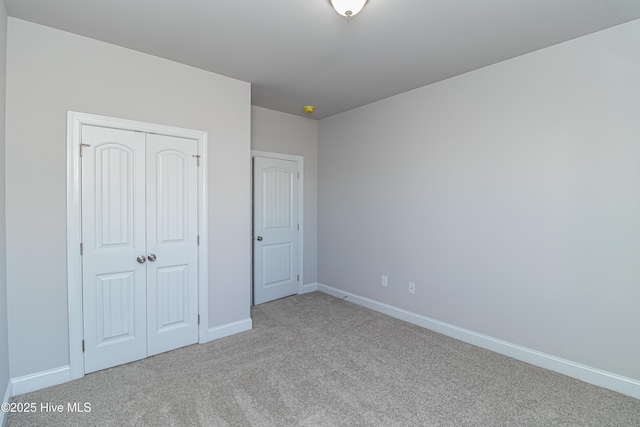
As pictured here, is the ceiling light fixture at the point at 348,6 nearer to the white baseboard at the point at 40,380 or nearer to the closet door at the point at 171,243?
the closet door at the point at 171,243

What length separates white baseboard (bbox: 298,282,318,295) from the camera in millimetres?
4893

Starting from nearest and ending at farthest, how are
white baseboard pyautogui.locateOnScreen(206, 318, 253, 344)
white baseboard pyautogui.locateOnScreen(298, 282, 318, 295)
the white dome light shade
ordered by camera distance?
the white dome light shade
white baseboard pyautogui.locateOnScreen(206, 318, 253, 344)
white baseboard pyautogui.locateOnScreen(298, 282, 318, 295)

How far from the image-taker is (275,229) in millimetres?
4602

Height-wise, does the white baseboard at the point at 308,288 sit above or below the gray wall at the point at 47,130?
below

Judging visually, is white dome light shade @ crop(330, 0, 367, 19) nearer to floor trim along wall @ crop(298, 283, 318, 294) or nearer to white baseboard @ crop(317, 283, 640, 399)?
white baseboard @ crop(317, 283, 640, 399)

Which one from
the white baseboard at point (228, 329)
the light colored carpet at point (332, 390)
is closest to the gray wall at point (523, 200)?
the light colored carpet at point (332, 390)

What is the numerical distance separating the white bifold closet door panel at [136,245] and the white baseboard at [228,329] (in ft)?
0.57

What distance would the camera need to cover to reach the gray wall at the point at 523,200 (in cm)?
238

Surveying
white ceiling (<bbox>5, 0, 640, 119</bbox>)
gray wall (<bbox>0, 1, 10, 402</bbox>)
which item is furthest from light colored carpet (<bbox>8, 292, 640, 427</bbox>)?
white ceiling (<bbox>5, 0, 640, 119</bbox>)

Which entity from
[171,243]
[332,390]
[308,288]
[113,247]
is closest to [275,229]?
[308,288]

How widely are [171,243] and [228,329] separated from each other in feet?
3.65

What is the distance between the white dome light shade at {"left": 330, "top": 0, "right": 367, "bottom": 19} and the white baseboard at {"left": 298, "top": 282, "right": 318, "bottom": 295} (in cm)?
381

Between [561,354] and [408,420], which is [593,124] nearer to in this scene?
[561,354]

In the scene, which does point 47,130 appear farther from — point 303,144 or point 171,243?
point 303,144
